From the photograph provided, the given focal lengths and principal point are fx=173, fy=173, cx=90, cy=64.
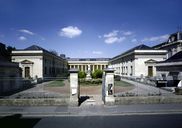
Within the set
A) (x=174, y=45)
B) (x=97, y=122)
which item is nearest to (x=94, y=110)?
(x=97, y=122)

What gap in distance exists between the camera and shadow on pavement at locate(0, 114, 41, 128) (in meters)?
8.34

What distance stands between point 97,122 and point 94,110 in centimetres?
236

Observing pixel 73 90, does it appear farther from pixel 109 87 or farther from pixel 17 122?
pixel 17 122

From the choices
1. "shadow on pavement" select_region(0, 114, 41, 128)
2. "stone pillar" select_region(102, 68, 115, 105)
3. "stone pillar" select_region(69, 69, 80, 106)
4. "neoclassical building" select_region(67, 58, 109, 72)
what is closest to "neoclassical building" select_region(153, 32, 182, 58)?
"stone pillar" select_region(102, 68, 115, 105)

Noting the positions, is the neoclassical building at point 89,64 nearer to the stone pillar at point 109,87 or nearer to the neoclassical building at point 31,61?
the neoclassical building at point 31,61

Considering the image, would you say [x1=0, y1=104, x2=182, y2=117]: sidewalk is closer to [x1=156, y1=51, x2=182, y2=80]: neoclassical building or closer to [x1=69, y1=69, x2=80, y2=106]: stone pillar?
[x1=69, y1=69, x2=80, y2=106]: stone pillar

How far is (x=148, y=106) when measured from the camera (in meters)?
11.9

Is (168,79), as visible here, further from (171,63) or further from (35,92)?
(35,92)

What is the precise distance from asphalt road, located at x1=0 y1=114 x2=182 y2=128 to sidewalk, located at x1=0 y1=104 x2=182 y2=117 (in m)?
0.67

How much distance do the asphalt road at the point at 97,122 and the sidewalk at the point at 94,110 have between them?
2.20 ft

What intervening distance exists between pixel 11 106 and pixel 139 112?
28.6ft

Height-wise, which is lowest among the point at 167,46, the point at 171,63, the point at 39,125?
the point at 39,125

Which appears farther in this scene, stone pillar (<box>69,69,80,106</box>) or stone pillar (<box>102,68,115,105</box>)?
stone pillar (<box>102,68,115,105</box>)

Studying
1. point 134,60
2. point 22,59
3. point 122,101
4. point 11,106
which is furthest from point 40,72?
point 122,101
